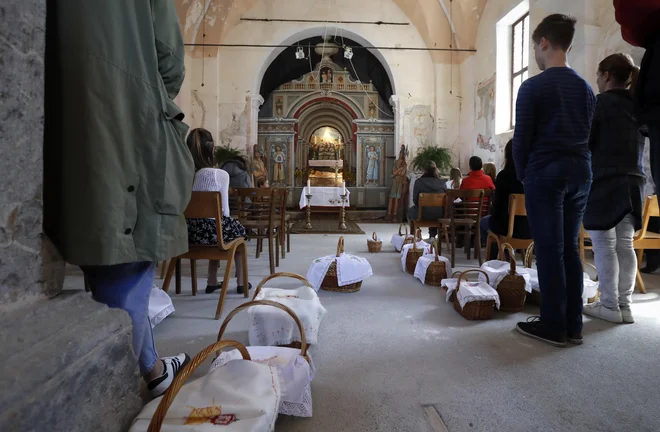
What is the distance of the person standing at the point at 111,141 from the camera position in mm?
1029

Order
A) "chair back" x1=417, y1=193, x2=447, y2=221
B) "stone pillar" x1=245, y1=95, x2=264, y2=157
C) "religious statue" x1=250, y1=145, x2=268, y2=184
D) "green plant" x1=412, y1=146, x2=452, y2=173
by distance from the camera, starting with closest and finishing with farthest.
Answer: "chair back" x1=417, y1=193, x2=447, y2=221 → "green plant" x1=412, y1=146, x2=452, y2=173 → "religious statue" x1=250, y1=145, x2=268, y2=184 → "stone pillar" x1=245, y1=95, x2=264, y2=157

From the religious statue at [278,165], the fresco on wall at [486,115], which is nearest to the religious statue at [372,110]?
the religious statue at [278,165]

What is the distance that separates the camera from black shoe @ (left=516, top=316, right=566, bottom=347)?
2.14m

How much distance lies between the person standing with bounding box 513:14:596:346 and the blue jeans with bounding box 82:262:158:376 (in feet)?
6.11

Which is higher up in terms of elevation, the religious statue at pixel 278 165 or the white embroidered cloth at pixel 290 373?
the religious statue at pixel 278 165

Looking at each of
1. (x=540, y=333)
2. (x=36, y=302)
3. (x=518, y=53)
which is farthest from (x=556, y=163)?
(x=518, y=53)

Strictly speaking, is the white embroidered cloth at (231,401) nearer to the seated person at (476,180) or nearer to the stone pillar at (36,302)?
the stone pillar at (36,302)

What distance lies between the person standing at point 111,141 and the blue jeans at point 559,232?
1.75 metres

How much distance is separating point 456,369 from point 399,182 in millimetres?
9805

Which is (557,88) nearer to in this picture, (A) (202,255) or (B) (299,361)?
(B) (299,361)

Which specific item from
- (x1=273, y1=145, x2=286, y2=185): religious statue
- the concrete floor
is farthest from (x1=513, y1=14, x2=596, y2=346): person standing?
(x1=273, y1=145, x2=286, y2=185): religious statue

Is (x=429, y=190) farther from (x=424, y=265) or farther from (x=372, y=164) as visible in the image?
(x=372, y=164)

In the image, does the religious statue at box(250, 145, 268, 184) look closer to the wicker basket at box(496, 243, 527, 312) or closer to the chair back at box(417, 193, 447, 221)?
the chair back at box(417, 193, 447, 221)

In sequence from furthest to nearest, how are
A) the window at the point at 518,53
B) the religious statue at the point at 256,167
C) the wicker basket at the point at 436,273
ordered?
the religious statue at the point at 256,167 → the window at the point at 518,53 → the wicker basket at the point at 436,273
